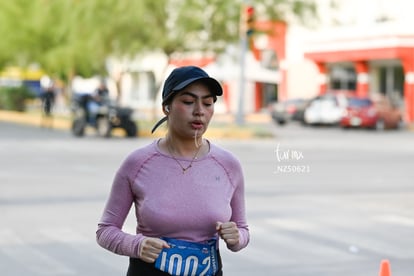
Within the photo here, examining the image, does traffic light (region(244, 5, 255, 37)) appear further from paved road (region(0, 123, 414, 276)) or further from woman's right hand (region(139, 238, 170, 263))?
woman's right hand (region(139, 238, 170, 263))

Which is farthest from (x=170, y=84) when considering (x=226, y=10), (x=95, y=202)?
(x=226, y=10)

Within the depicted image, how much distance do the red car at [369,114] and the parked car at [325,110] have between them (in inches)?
21.1

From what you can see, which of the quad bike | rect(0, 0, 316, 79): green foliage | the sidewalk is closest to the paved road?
the sidewalk

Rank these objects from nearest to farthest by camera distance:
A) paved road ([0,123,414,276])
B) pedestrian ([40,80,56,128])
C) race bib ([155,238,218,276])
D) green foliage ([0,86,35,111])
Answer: race bib ([155,238,218,276]) → paved road ([0,123,414,276]) → pedestrian ([40,80,56,128]) → green foliage ([0,86,35,111])

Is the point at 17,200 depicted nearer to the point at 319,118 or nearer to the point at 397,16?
the point at 319,118

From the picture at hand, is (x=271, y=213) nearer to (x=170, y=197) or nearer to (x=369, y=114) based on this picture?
(x=170, y=197)

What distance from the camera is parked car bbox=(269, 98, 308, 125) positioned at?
5138cm

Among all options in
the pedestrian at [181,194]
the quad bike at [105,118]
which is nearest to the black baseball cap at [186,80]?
the pedestrian at [181,194]

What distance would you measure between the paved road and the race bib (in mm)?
2261

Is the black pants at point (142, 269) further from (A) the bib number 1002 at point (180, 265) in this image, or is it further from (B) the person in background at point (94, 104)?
(B) the person in background at point (94, 104)

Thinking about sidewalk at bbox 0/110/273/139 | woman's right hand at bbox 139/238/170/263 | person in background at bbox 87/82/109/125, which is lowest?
sidewalk at bbox 0/110/273/139

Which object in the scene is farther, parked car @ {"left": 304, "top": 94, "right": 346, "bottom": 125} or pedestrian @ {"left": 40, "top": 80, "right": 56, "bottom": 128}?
parked car @ {"left": 304, "top": 94, "right": 346, "bottom": 125}

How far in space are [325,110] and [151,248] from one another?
147ft

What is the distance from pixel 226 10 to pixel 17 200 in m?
25.3
